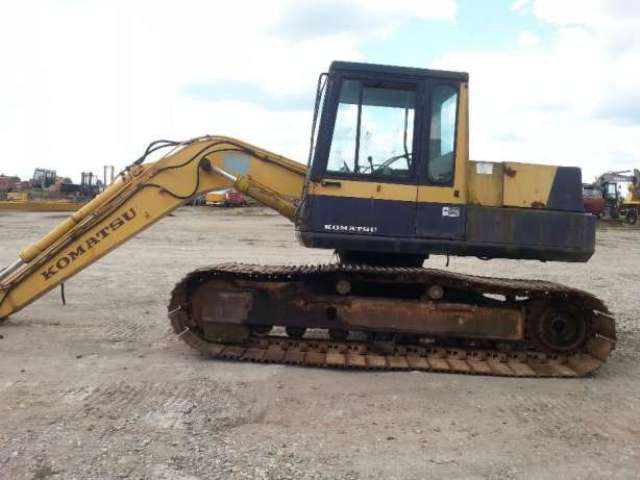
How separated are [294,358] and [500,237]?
7.89 feet

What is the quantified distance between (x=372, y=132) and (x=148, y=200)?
8.75 ft

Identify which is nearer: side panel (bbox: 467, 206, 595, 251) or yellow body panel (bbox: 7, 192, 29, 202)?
side panel (bbox: 467, 206, 595, 251)

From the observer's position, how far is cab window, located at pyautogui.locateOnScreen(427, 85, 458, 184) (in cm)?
644

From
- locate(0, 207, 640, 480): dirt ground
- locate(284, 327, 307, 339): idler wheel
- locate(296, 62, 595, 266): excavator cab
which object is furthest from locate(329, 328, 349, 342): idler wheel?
locate(296, 62, 595, 266): excavator cab

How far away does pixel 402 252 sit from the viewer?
6.50 meters

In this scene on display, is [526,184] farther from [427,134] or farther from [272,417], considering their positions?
[272,417]

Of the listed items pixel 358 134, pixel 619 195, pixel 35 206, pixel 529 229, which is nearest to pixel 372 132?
pixel 358 134

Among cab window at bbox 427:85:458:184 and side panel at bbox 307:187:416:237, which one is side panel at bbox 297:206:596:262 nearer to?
side panel at bbox 307:187:416:237

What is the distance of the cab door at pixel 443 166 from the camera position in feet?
21.1

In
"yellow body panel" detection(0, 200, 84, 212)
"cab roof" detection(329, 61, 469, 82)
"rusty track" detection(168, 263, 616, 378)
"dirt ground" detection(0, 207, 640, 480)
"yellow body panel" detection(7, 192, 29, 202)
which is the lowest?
"dirt ground" detection(0, 207, 640, 480)

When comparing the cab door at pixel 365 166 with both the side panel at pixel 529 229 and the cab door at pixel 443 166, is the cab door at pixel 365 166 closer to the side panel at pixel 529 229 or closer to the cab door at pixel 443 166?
the cab door at pixel 443 166

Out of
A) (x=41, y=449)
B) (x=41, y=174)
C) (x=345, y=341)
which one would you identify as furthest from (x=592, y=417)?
(x=41, y=174)

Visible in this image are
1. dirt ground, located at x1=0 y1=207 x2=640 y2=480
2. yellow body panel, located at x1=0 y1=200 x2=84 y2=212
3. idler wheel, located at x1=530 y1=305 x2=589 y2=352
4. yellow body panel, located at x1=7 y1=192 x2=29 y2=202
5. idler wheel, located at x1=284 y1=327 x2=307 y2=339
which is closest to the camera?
dirt ground, located at x1=0 y1=207 x2=640 y2=480

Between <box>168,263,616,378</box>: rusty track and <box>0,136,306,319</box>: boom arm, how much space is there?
0.96 m
